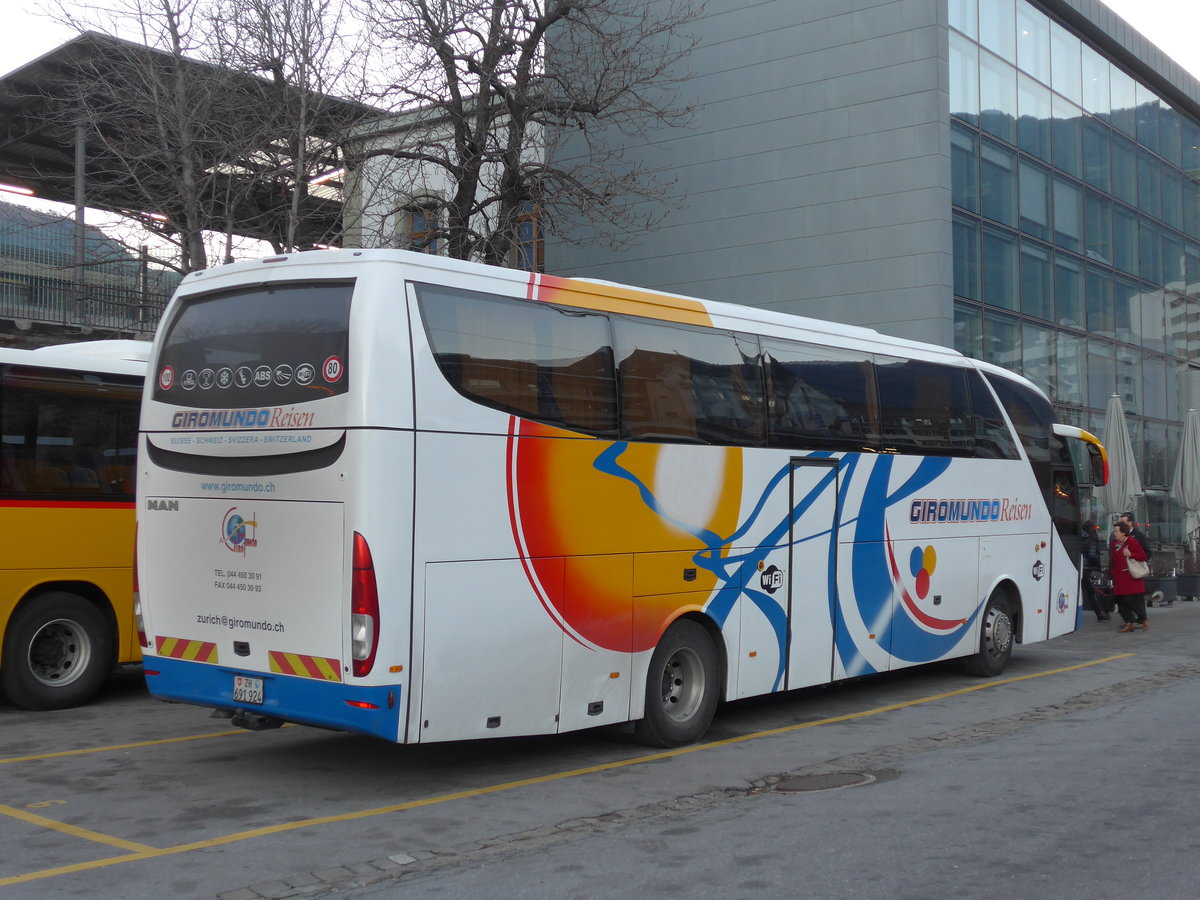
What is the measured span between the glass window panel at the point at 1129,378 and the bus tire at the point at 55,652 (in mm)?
26857

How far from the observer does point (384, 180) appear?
19688 millimetres

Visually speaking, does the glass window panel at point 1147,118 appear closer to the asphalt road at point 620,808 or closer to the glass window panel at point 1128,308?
the glass window panel at point 1128,308

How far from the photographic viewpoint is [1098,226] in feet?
101

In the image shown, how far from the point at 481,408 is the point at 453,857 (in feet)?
9.58

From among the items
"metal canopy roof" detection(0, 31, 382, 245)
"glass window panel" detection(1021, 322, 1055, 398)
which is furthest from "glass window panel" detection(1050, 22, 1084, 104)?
"metal canopy roof" detection(0, 31, 382, 245)

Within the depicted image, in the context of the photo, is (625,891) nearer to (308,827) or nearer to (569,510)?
(308,827)

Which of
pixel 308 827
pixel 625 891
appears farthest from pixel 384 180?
pixel 625 891

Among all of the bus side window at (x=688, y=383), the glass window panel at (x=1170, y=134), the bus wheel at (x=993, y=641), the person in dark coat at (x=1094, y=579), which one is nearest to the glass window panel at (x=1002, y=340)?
the person in dark coat at (x=1094, y=579)

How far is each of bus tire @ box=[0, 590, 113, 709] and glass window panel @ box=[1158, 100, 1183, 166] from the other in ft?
105

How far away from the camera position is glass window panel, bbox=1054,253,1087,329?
28.9 m

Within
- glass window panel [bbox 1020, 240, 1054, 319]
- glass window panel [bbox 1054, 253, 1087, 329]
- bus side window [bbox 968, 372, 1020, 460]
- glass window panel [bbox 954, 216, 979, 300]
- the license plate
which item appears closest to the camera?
the license plate

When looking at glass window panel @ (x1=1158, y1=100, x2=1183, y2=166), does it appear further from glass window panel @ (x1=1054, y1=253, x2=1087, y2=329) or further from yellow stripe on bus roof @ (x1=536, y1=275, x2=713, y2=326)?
yellow stripe on bus roof @ (x1=536, y1=275, x2=713, y2=326)

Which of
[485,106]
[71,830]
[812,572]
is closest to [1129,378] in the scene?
[485,106]

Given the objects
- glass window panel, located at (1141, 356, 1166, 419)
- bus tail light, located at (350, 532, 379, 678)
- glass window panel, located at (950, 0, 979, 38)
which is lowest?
bus tail light, located at (350, 532, 379, 678)
